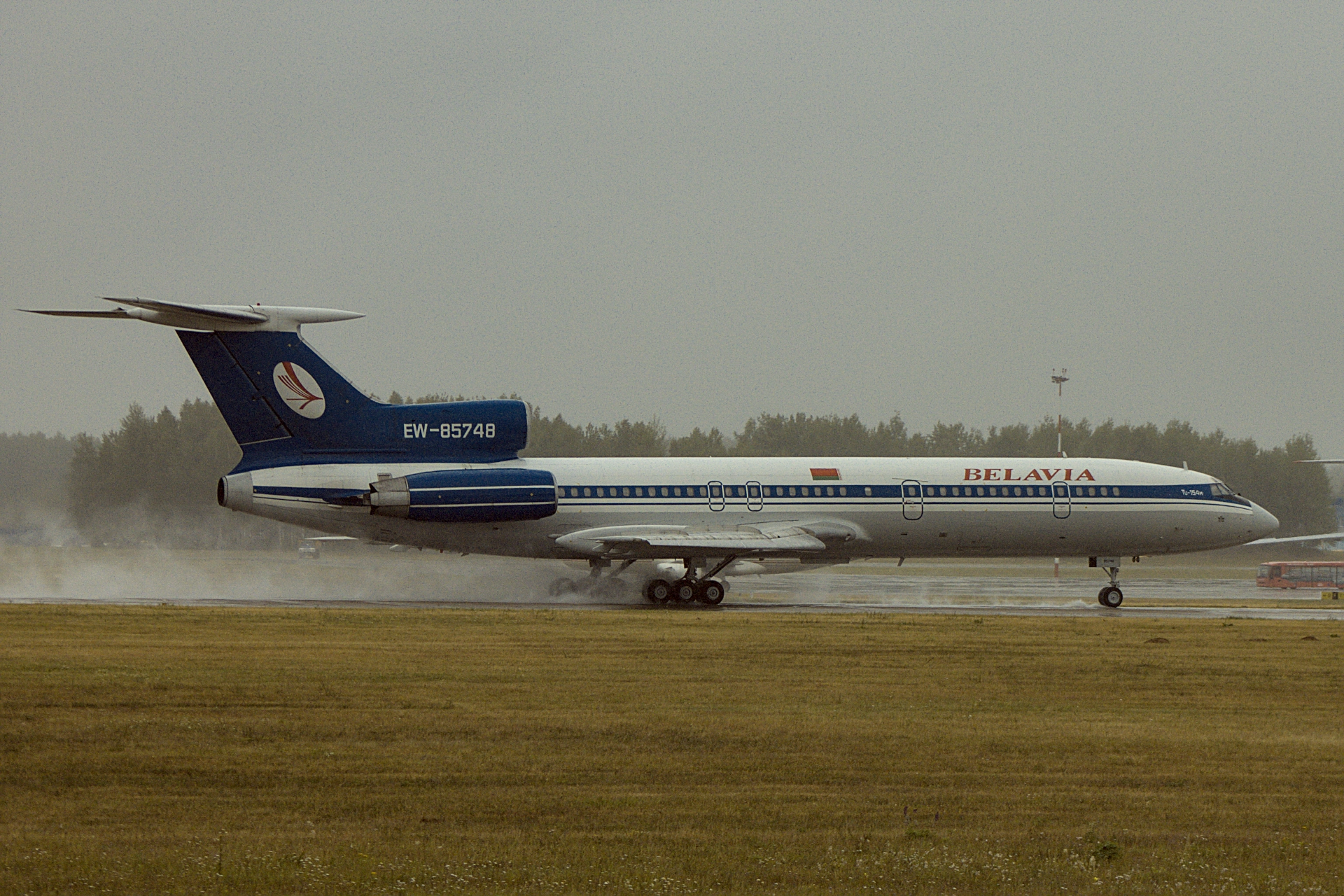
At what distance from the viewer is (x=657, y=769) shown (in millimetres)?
12594

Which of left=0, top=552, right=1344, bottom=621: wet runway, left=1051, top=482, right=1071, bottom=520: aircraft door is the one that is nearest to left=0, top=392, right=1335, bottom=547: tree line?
left=0, top=552, right=1344, bottom=621: wet runway

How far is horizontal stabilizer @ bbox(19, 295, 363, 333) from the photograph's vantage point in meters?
31.7

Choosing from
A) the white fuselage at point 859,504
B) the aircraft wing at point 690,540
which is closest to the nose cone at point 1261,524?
the white fuselage at point 859,504

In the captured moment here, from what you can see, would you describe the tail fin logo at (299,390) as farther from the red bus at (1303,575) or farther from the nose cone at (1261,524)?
the red bus at (1303,575)

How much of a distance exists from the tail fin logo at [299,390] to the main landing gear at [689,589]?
9528 mm

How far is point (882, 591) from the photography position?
4750 centimetres

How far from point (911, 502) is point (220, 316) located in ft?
60.1

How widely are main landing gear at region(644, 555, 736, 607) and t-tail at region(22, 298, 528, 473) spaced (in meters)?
6.02

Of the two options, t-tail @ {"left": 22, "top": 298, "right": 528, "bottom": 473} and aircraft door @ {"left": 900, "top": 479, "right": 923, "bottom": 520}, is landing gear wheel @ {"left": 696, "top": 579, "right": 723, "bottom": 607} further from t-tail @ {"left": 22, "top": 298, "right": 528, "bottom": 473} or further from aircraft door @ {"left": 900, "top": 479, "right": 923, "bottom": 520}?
t-tail @ {"left": 22, "top": 298, "right": 528, "bottom": 473}

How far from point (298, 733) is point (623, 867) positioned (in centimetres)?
549

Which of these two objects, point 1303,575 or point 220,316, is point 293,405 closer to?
point 220,316

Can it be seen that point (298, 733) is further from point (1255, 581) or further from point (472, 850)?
point (1255, 581)

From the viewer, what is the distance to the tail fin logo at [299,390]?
33.7 m

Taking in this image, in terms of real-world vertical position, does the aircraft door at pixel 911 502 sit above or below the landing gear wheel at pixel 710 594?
above
